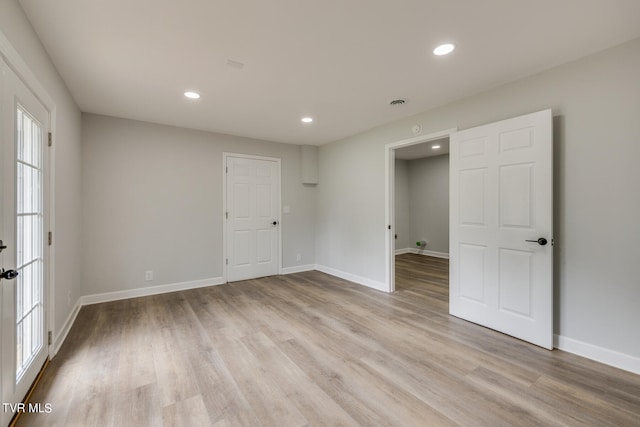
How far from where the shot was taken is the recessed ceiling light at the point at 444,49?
212 cm

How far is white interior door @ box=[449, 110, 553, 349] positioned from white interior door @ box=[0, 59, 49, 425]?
3.63 metres

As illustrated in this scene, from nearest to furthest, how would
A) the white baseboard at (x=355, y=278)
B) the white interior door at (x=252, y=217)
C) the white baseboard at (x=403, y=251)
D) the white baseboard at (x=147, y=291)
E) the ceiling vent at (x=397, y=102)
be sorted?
the ceiling vent at (x=397, y=102)
the white baseboard at (x=147, y=291)
the white baseboard at (x=355, y=278)
the white interior door at (x=252, y=217)
the white baseboard at (x=403, y=251)

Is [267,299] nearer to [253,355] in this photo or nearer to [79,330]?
[253,355]

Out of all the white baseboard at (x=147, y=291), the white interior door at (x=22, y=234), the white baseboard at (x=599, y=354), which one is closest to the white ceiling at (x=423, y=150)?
the white baseboard at (x=599, y=354)

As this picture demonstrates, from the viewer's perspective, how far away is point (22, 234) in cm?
180

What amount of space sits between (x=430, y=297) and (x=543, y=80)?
2778 mm

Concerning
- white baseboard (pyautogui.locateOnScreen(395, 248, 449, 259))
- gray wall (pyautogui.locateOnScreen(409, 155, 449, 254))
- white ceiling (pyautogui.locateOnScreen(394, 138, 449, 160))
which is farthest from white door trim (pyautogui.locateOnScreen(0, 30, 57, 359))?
gray wall (pyautogui.locateOnScreen(409, 155, 449, 254))

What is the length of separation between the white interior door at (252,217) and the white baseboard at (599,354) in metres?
4.02

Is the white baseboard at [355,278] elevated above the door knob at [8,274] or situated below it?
below

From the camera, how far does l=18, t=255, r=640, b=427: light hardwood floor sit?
1659mm

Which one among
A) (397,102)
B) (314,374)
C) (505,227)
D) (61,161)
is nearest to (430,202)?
(397,102)

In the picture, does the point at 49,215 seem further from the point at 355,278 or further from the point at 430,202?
the point at 430,202

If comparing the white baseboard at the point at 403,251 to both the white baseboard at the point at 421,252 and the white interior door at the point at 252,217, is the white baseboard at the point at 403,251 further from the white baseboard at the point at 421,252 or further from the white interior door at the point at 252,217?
the white interior door at the point at 252,217

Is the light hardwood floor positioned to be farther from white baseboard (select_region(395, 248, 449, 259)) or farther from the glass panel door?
white baseboard (select_region(395, 248, 449, 259))
